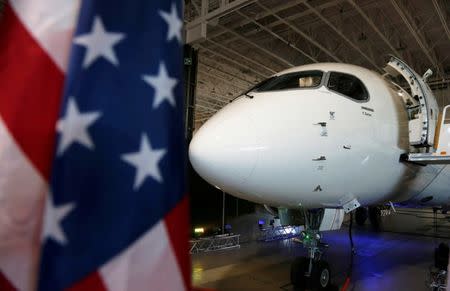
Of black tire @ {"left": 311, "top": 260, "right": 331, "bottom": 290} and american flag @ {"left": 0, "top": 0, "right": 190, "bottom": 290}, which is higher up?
american flag @ {"left": 0, "top": 0, "right": 190, "bottom": 290}

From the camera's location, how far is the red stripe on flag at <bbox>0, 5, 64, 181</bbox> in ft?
3.75

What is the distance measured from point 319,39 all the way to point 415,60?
19.3 ft

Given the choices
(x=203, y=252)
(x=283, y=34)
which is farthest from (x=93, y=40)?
(x=283, y=34)

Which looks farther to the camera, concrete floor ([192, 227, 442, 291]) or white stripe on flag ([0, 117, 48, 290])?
concrete floor ([192, 227, 442, 291])

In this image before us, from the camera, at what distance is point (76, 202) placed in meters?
1.12

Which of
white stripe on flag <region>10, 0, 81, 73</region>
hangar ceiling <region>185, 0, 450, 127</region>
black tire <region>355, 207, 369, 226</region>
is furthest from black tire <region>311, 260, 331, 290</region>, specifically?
black tire <region>355, 207, 369, 226</region>

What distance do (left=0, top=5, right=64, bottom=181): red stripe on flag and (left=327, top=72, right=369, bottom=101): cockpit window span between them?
458 cm

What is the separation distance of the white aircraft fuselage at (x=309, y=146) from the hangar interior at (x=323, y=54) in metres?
2.56

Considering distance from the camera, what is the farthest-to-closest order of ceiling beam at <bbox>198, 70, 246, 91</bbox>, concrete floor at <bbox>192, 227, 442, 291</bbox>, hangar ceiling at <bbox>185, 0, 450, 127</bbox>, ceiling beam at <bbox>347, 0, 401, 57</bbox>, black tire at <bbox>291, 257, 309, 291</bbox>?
1. ceiling beam at <bbox>198, 70, 246, 91</bbox>
2. hangar ceiling at <bbox>185, 0, 450, 127</bbox>
3. ceiling beam at <bbox>347, 0, 401, 57</bbox>
4. concrete floor at <bbox>192, 227, 442, 291</bbox>
5. black tire at <bbox>291, 257, 309, 291</bbox>

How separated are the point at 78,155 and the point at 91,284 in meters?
0.45

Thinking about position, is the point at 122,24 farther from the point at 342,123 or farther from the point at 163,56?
the point at 342,123

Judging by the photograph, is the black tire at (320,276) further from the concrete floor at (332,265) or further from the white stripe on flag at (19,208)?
the white stripe on flag at (19,208)

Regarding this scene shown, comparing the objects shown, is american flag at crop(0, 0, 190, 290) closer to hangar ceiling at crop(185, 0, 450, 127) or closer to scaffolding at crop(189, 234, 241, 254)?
hangar ceiling at crop(185, 0, 450, 127)

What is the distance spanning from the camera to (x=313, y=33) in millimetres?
14438
